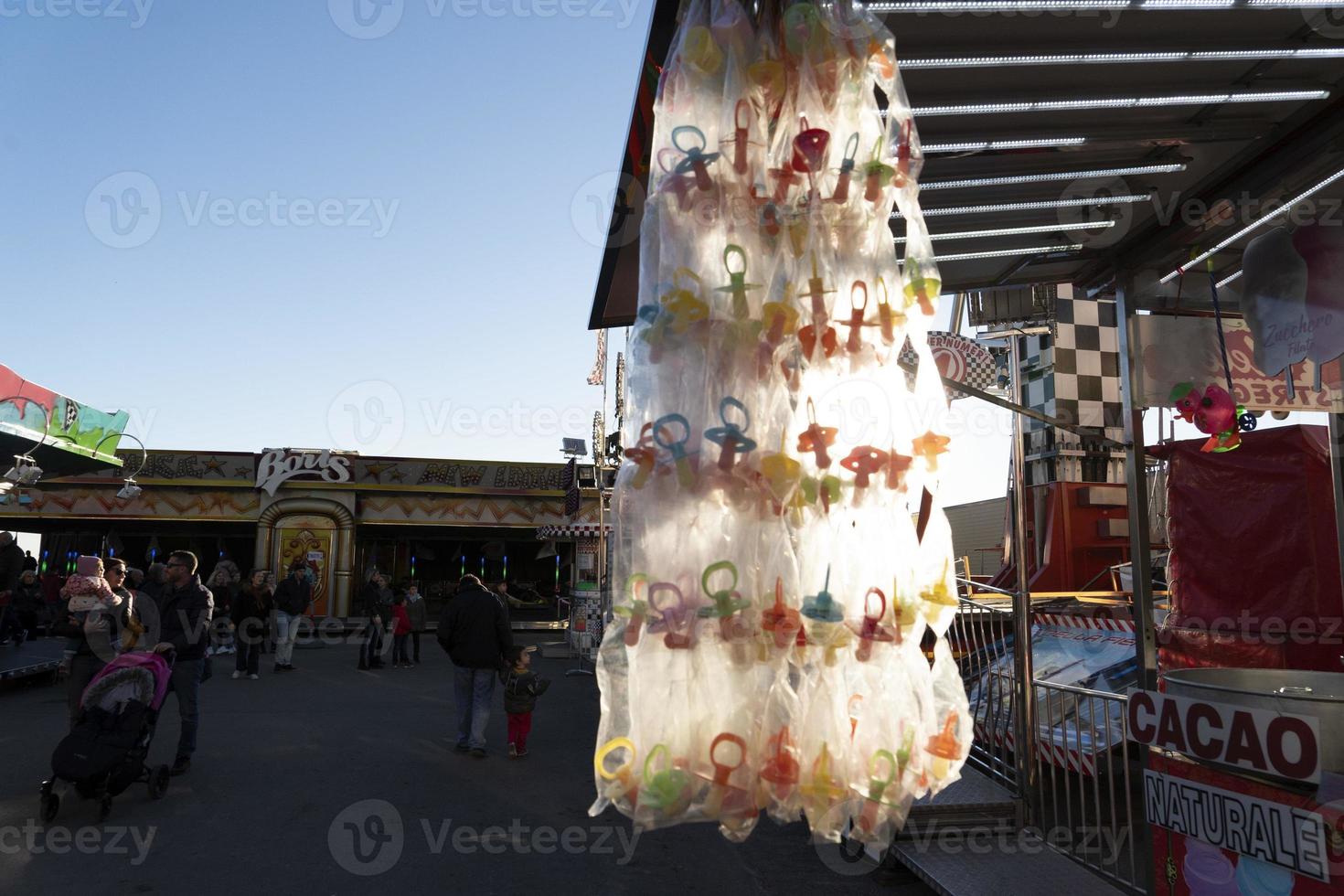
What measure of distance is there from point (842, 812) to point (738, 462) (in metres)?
0.94

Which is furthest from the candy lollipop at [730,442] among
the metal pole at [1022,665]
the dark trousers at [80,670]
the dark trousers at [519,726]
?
the dark trousers at [80,670]

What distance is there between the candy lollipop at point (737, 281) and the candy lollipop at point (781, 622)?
730mm

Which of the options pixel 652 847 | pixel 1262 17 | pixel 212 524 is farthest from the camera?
pixel 212 524

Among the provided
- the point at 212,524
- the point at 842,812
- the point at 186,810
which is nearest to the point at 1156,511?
the point at 842,812

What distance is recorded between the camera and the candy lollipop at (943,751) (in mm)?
2199

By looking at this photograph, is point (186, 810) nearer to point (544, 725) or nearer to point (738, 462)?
point (544, 725)

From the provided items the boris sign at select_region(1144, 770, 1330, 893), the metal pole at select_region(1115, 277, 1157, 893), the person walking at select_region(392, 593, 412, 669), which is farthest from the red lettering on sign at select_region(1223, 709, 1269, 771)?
the person walking at select_region(392, 593, 412, 669)

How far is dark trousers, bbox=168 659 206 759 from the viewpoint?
7152mm

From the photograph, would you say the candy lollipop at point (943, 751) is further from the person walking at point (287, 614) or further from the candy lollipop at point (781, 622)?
the person walking at point (287, 614)

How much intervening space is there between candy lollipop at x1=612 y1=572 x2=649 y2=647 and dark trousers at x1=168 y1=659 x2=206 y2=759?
258 inches

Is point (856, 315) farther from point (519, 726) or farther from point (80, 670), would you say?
point (80, 670)

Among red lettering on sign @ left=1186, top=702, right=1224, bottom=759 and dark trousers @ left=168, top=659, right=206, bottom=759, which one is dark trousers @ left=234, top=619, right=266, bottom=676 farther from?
red lettering on sign @ left=1186, top=702, right=1224, bottom=759

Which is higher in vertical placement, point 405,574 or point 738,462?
point 738,462

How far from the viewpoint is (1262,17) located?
2.93 metres
